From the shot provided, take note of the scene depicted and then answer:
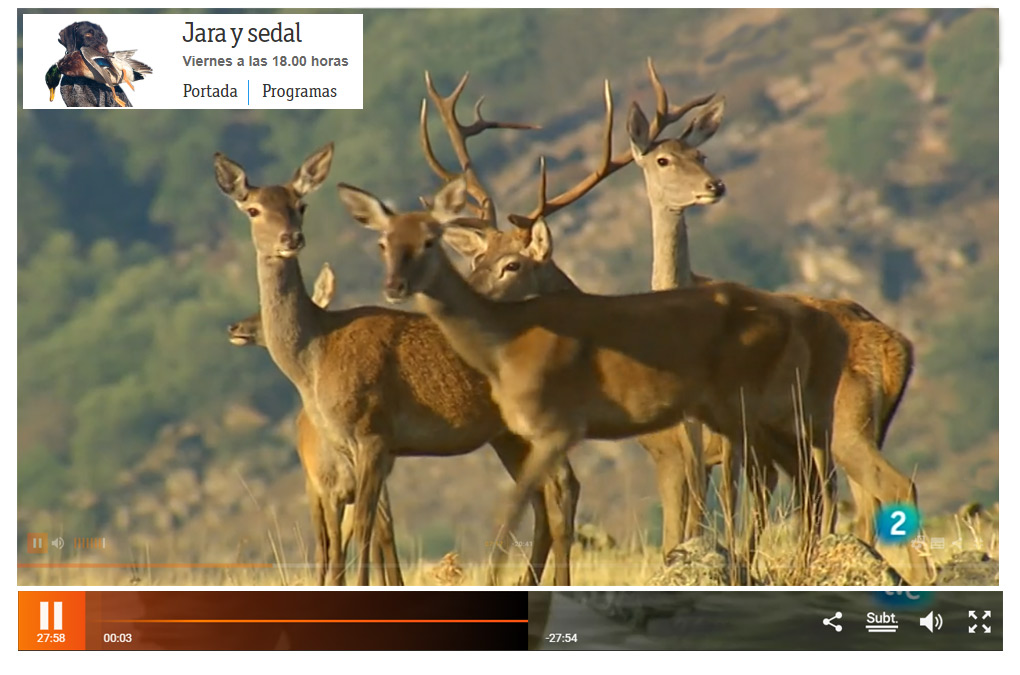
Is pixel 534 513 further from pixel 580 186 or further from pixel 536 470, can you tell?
pixel 580 186

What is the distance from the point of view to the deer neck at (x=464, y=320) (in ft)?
44.6

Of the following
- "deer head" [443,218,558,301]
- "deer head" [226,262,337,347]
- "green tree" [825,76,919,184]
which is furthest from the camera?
"green tree" [825,76,919,184]

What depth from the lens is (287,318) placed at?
46.8 ft

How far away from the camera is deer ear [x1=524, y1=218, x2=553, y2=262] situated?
14.7 meters

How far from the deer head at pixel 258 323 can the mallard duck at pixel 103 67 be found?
2.14m

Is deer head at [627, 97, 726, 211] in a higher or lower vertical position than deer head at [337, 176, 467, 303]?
higher

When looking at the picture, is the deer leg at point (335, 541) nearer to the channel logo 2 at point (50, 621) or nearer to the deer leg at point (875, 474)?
the channel logo 2 at point (50, 621)

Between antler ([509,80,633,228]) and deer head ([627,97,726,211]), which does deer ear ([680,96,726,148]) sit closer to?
deer head ([627,97,726,211])

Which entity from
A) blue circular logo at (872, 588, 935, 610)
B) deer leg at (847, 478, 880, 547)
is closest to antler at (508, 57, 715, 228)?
deer leg at (847, 478, 880, 547)

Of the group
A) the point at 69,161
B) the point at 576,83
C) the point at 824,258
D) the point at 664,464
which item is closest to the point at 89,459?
the point at 69,161

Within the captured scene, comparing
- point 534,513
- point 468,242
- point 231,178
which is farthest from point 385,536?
point 231,178

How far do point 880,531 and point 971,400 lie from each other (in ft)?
33.1

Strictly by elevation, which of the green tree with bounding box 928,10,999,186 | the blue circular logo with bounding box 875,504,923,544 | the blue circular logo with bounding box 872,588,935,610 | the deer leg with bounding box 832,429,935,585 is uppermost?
the green tree with bounding box 928,10,999,186

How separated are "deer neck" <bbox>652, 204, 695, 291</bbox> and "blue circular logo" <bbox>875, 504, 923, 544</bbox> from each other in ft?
9.45
